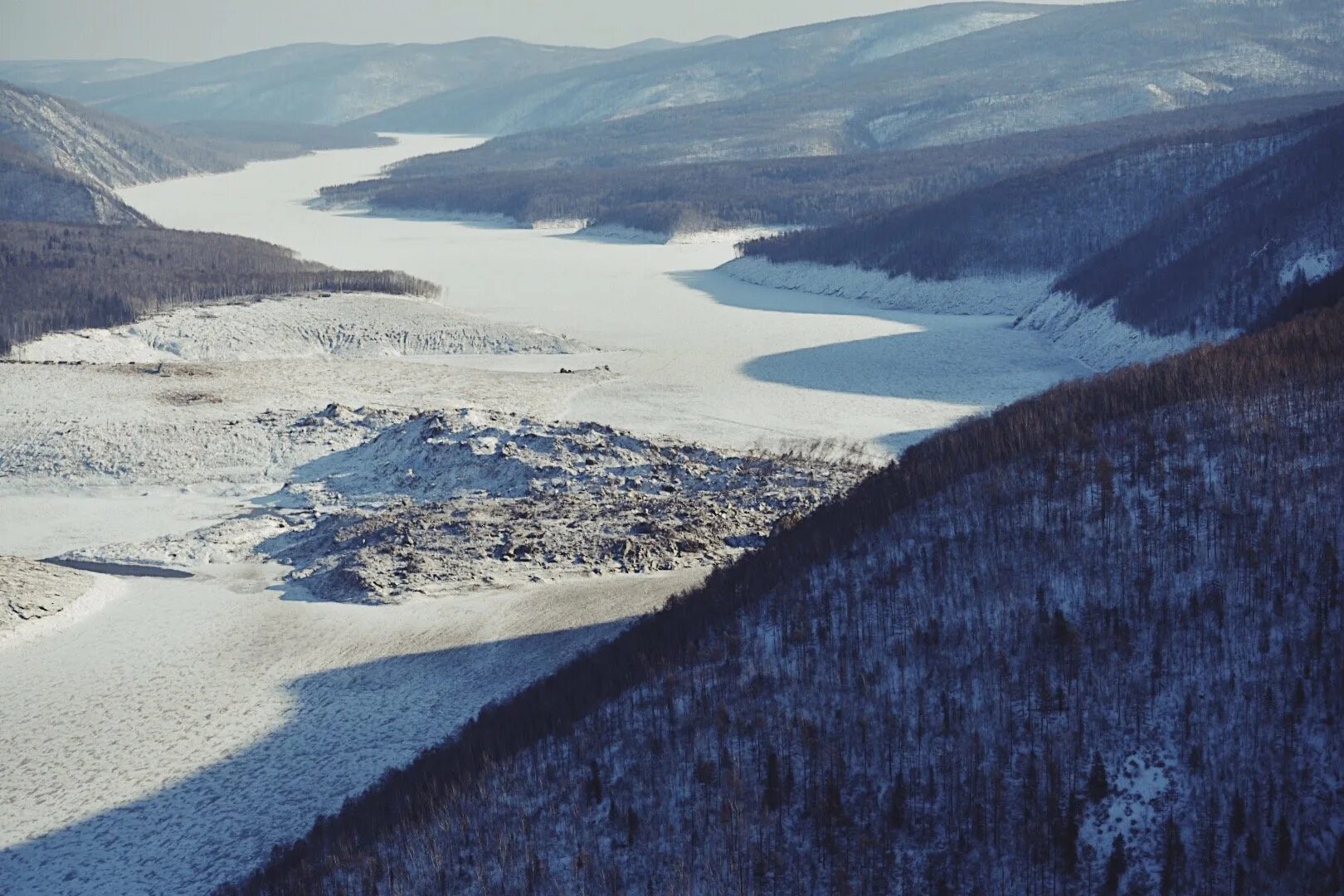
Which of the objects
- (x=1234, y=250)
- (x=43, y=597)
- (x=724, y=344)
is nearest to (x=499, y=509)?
(x=43, y=597)

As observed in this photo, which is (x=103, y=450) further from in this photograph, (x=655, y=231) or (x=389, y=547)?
(x=655, y=231)

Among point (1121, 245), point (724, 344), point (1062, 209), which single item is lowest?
point (724, 344)

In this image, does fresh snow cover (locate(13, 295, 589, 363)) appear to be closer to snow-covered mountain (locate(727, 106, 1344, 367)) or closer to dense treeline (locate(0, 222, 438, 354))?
dense treeline (locate(0, 222, 438, 354))

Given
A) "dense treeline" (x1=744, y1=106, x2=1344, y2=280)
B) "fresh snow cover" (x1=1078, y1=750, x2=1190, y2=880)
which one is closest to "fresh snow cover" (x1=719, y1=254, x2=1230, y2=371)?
"dense treeline" (x1=744, y1=106, x2=1344, y2=280)

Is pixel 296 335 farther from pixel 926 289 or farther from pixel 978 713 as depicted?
pixel 978 713

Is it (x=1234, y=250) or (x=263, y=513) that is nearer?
(x=263, y=513)

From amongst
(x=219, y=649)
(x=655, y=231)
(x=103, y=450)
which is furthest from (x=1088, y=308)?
(x=655, y=231)

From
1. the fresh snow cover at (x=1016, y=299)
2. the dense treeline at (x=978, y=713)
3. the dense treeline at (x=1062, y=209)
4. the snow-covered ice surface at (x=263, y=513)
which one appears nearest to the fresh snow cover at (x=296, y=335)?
the snow-covered ice surface at (x=263, y=513)
